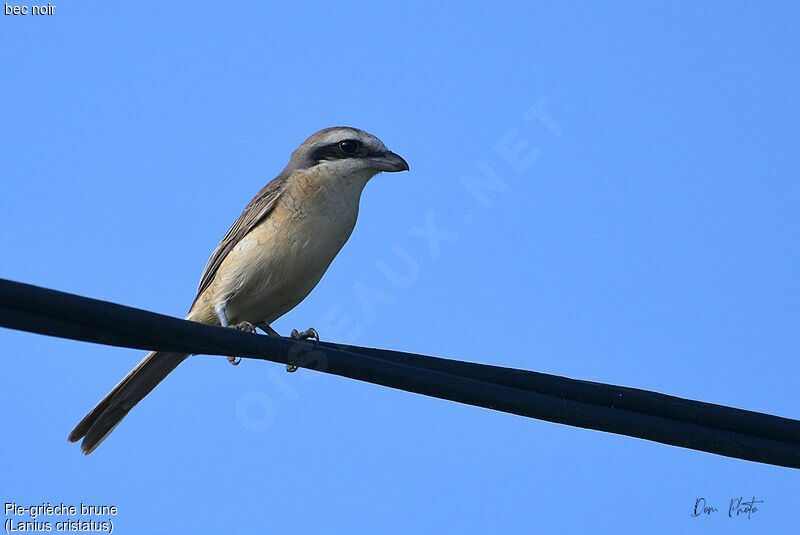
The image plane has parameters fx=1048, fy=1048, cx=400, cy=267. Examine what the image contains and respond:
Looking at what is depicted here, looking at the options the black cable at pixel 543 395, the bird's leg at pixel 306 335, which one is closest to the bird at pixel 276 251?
the bird's leg at pixel 306 335

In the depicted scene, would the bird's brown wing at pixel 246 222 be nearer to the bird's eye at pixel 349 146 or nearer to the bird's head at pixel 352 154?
the bird's head at pixel 352 154

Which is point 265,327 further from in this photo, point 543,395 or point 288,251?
point 543,395

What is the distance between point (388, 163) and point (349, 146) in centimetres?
31

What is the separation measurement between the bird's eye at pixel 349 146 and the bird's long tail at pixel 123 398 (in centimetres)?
187

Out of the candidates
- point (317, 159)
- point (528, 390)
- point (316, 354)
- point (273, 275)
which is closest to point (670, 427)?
point (528, 390)

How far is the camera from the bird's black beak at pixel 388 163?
7.60 m

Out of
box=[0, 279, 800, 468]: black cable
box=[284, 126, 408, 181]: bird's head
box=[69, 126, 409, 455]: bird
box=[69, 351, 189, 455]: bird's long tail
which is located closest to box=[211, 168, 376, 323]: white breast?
box=[69, 126, 409, 455]: bird

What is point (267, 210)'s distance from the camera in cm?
727

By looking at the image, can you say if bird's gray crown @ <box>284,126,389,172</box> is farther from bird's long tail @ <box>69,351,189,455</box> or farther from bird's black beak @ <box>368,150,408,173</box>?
bird's long tail @ <box>69,351,189,455</box>

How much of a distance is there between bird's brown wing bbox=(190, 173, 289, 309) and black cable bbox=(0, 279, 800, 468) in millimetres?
2892

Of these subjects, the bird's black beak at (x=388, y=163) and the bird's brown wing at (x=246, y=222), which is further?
the bird's black beak at (x=388, y=163)

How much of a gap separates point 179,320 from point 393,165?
396 cm

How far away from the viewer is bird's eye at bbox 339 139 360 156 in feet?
25.0

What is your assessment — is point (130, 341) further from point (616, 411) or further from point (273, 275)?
point (273, 275)
